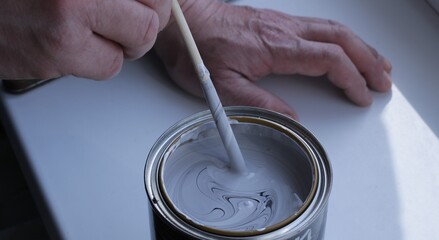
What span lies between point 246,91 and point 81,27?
0.26m

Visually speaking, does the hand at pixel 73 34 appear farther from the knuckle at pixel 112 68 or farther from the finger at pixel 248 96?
the finger at pixel 248 96

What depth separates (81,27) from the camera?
59cm

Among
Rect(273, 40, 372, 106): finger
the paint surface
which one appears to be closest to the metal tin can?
the paint surface

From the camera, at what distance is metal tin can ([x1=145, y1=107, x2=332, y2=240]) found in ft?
1.58

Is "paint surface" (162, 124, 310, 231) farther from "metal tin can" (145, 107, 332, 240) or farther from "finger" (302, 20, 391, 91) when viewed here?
"finger" (302, 20, 391, 91)

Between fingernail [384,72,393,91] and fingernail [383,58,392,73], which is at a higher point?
fingernail [383,58,392,73]

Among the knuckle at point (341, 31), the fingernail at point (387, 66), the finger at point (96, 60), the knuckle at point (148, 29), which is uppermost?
the knuckle at point (148, 29)

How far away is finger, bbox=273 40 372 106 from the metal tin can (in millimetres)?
248

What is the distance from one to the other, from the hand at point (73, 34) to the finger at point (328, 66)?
220 millimetres

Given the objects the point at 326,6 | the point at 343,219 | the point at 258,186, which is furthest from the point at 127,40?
the point at 326,6

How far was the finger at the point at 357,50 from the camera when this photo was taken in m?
0.83

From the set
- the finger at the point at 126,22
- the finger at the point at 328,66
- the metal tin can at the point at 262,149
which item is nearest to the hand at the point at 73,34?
the finger at the point at 126,22

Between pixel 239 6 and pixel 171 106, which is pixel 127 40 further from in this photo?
pixel 239 6

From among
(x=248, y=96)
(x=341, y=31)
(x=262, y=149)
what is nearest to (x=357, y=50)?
(x=341, y=31)
